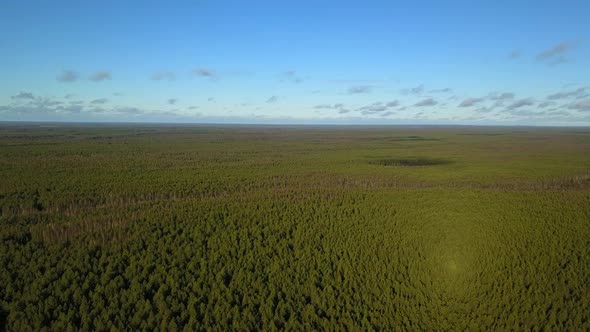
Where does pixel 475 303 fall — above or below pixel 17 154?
below

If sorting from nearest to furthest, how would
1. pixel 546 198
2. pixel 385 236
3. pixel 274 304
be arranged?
pixel 274 304 < pixel 385 236 < pixel 546 198

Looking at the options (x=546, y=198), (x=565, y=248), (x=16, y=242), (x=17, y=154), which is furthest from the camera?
(x=17, y=154)

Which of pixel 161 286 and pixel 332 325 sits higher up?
pixel 161 286

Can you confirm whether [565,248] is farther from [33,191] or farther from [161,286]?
[33,191]

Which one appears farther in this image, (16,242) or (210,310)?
(16,242)

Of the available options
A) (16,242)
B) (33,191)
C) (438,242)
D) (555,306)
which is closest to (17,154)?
(33,191)

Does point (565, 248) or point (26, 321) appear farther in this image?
point (565, 248)

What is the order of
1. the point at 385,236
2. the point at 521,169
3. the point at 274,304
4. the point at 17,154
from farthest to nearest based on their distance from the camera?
the point at 17,154 < the point at 521,169 < the point at 385,236 < the point at 274,304

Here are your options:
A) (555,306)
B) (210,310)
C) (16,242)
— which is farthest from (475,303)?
(16,242)

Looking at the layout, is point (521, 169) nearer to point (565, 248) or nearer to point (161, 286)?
point (565, 248)
